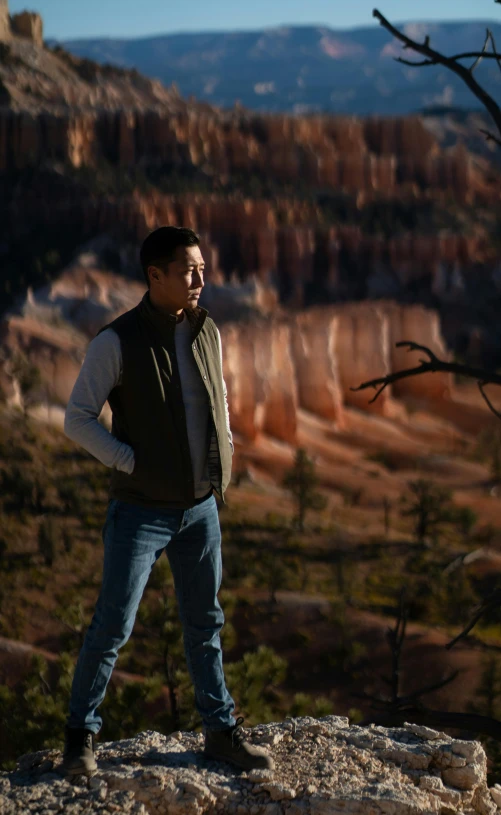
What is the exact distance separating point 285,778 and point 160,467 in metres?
1.43

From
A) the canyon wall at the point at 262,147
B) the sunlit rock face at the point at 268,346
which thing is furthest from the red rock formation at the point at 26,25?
the sunlit rock face at the point at 268,346

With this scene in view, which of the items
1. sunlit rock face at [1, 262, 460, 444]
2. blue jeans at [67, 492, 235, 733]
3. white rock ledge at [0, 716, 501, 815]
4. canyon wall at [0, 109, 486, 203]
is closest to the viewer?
white rock ledge at [0, 716, 501, 815]

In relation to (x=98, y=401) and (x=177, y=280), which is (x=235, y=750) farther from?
(x=177, y=280)

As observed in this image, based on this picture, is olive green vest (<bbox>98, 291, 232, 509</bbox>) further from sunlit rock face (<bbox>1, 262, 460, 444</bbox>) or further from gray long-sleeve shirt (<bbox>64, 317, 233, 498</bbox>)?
sunlit rock face (<bbox>1, 262, 460, 444</bbox>)

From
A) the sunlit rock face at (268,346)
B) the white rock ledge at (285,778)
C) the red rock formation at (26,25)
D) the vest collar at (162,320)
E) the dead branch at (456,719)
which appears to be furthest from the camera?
the red rock formation at (26,25)

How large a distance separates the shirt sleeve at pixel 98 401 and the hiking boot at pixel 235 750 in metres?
1.27

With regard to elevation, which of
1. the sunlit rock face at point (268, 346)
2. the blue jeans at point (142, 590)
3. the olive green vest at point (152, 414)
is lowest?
the blue jeans at point (142, 590)

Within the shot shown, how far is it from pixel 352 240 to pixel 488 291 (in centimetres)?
856

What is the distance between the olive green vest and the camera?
4.94 meters

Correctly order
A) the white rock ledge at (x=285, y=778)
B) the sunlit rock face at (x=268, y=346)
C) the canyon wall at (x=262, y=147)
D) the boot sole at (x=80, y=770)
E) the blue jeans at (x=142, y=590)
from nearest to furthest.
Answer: the white rock ledge at (x=285, y=778), the boot sole at (x=80, y=770), the blue jeans at (x=142, y=590), the sunlit rock face at (x=268, y=346), the canyon wall at (x=262, y=147)

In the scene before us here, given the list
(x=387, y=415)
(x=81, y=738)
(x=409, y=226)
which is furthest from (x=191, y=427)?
(x=409, y=226)

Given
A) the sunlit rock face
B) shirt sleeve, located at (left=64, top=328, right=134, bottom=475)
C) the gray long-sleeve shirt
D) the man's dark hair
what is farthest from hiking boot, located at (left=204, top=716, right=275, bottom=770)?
the sunlit rock face

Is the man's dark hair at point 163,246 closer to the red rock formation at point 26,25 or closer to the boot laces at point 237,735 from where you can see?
the boot laces at point 237,735

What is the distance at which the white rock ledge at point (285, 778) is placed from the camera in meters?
4.66
